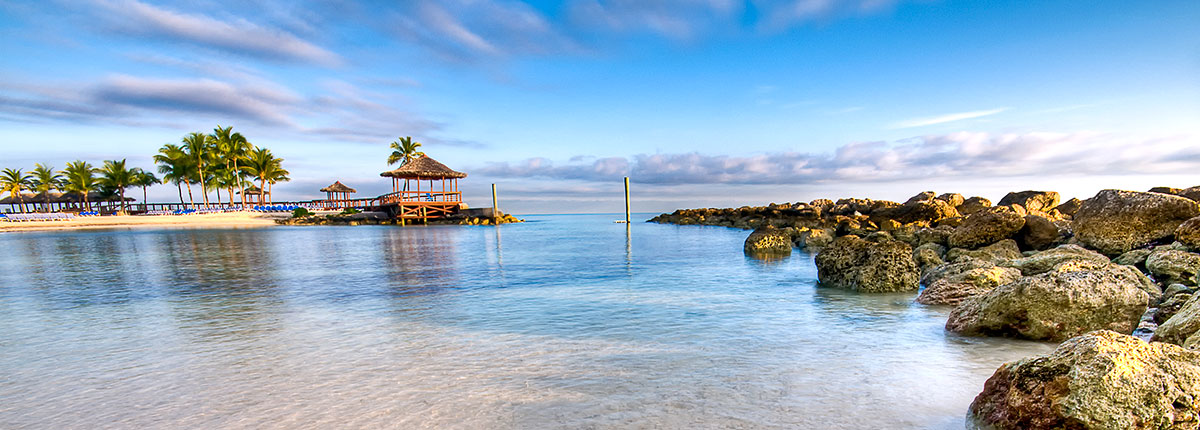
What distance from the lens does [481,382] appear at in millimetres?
4590

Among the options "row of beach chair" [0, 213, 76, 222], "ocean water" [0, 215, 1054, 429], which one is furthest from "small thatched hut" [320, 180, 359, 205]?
"ocean water" [0, 215, 1054, 429]

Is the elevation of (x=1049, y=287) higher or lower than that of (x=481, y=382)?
higher

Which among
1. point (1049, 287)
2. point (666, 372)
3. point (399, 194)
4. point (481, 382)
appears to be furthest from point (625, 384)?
point (399, 194)

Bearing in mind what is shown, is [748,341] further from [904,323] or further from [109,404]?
[109,404]

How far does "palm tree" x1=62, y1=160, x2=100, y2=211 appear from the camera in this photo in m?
60.6

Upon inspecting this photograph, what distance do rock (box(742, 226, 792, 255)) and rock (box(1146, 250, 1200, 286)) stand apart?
9.47 m

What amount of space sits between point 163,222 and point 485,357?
208 feet

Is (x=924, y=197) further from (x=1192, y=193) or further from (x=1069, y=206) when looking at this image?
(x=1192, y=193)

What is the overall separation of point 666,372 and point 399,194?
49614mm

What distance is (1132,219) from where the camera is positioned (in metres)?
10.7

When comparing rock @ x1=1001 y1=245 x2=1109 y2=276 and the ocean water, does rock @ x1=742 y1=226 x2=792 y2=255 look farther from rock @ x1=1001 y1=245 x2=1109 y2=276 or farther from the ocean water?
rock @ x1=1001 y1=245 x2=1109 y2=276

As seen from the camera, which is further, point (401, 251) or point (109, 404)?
point (401, 251)

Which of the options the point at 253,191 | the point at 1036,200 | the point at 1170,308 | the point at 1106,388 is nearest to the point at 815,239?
the point at 1036,200

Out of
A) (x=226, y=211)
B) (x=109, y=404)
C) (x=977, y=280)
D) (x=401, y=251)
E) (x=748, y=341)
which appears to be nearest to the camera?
(x=109, y=404)
